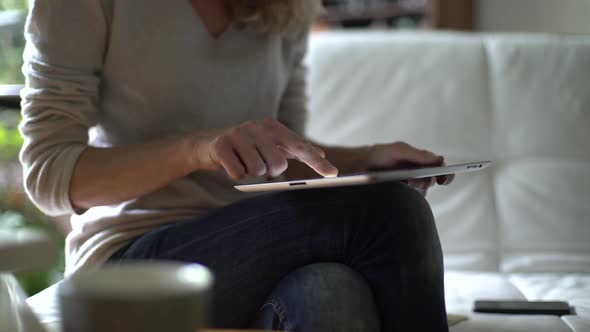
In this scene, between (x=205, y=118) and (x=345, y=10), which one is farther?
(x=345, y=10)

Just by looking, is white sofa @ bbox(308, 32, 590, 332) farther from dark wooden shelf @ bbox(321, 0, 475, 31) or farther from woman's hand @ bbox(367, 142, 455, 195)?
dark wooden shelf @ bbox(321, 0, 475, 31)

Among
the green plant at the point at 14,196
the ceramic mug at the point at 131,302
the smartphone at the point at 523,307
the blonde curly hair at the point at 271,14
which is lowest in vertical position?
the green plant at the point at 14,196

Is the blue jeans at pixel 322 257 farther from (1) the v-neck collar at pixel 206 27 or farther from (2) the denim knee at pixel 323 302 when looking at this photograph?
(1) the v-neck collar at pixel 206 27

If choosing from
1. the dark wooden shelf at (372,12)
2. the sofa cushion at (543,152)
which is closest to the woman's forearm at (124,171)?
the sofa cushion at (543,152)

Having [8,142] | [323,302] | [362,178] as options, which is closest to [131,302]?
[362,178]

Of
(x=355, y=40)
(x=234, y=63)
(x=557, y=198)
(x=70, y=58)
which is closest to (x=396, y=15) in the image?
(x=355, y=40)

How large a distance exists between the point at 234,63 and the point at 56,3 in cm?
29

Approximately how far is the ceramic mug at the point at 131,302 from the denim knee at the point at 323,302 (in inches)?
13.6

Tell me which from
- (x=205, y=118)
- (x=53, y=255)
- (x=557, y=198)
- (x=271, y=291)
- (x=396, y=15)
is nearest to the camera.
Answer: (x=53, y=255)

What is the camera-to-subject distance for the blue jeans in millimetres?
789

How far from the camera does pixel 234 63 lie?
3.75 ft

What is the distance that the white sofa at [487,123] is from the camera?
1.48m

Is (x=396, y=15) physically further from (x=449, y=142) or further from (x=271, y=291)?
(x=271, y=291)

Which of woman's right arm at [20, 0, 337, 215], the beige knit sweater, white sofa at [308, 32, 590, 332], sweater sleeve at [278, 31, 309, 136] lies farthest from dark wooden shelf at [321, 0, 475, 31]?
woman's right arm at [20, 0, 337, 215]
